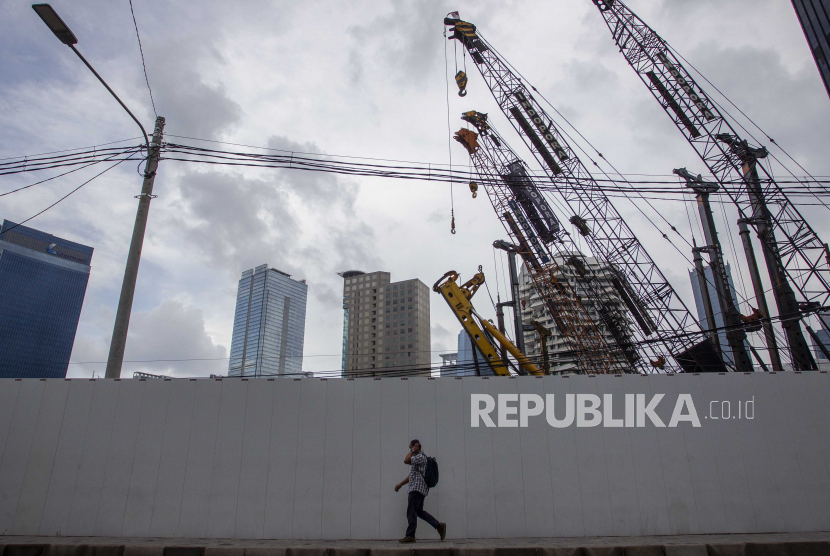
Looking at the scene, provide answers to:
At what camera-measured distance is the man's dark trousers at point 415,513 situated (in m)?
7.74

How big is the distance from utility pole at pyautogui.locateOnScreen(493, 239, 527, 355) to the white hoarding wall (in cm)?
1305

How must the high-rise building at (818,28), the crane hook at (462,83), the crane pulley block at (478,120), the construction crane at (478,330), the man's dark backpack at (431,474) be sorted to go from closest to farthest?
the man's dark backpack at (431,474)
the construction crane at (478,330)
the crane hook at (462,83)
the crane pulley block at (478,120)
the high-rise building at (818,28)

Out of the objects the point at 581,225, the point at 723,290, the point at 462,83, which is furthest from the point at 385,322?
the point at 723,290

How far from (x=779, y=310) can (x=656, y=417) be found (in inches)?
635

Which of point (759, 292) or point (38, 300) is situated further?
point (38, 300)

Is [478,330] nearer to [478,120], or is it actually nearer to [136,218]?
[136,218]

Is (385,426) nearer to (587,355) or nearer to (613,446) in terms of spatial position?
(613,446)

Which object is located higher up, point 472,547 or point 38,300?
point 38,300

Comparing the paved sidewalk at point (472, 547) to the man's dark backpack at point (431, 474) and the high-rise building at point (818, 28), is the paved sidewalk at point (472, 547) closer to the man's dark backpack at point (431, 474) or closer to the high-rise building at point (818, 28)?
the man's dark backpack at point (431, 474)

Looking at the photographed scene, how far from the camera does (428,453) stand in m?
8.66

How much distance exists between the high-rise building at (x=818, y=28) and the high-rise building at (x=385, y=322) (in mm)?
108391

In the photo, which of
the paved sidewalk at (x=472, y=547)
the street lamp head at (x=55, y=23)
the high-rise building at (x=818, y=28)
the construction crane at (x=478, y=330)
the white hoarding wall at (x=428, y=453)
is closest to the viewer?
the paved sidewalk at (x=472, y=547)

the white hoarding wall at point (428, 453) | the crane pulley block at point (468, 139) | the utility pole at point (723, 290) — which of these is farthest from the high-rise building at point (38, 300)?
the utility pole at point (723, 290)

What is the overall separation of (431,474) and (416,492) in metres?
0.40
